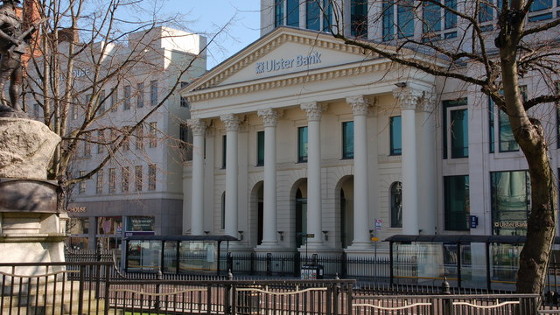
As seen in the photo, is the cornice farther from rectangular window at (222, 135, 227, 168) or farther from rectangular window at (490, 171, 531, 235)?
rectangular window at (490, 171, 531, 235)

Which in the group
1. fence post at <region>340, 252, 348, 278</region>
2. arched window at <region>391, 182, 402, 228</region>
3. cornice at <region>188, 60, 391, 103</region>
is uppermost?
cornice at <region>188, 60, 391, 103</region>

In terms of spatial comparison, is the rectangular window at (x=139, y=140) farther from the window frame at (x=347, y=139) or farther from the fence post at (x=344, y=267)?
the window frame at (x=347, y=139)

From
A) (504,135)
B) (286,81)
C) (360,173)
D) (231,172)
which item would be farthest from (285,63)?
(504,135)

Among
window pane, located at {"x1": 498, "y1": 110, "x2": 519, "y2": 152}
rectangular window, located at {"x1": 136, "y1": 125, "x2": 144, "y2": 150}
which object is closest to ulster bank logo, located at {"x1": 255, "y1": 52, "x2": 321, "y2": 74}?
window pane, located at {"x1": 498, "y1": 110, "x2": 519, "y2": 152}

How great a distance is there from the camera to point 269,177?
51.5m

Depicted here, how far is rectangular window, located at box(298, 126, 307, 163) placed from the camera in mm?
53562

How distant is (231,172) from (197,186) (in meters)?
3.54

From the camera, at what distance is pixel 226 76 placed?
5444 centimetres

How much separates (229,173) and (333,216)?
27.8 feet

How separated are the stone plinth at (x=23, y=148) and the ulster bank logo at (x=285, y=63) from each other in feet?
124

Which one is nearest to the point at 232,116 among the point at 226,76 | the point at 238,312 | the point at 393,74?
the point at 226,76

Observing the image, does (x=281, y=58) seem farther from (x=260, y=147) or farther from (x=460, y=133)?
(x=460, y=133)

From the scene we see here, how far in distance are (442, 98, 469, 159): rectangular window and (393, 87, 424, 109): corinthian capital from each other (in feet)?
7.00

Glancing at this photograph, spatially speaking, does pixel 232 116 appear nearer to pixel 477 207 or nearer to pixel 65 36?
pixel 477 207
